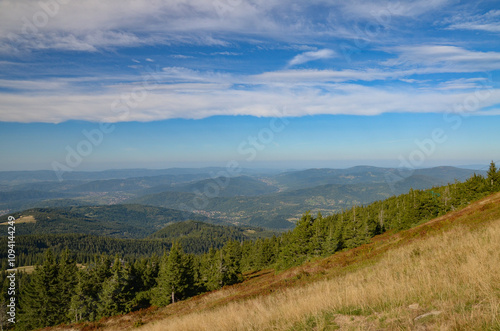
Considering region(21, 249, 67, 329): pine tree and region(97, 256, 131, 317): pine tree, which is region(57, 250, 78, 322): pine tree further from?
region(97, 256, 131, 317): pine tree

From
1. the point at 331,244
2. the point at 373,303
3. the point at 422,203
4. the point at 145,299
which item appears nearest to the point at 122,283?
the point at 145,299

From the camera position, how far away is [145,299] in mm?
50188

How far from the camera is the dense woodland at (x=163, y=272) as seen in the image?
43.3m

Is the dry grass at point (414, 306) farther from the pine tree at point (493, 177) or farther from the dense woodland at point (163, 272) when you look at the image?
the pine tree at point (493, 177)

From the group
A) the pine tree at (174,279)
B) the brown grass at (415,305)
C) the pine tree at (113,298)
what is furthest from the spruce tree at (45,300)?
the brown grass at (415,305)

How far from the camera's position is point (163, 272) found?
45094 millimetres

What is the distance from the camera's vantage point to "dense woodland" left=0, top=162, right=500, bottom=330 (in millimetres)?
43281

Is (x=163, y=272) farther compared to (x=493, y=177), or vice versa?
(x=493, y=177)

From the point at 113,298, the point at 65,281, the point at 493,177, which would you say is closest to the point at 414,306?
the point at 113,298

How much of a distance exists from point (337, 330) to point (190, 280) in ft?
156

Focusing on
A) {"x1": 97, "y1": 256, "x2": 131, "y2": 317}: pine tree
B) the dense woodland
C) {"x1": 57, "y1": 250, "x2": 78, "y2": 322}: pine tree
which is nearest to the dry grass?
the dense woodland

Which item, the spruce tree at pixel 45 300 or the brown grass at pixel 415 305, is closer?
the brown grass at pixel 415 305

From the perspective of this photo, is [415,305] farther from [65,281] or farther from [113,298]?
[65,281]

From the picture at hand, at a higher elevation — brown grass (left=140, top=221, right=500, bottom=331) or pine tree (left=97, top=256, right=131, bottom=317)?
brown grass (left=140, top=221, right=500, bottom=331)
